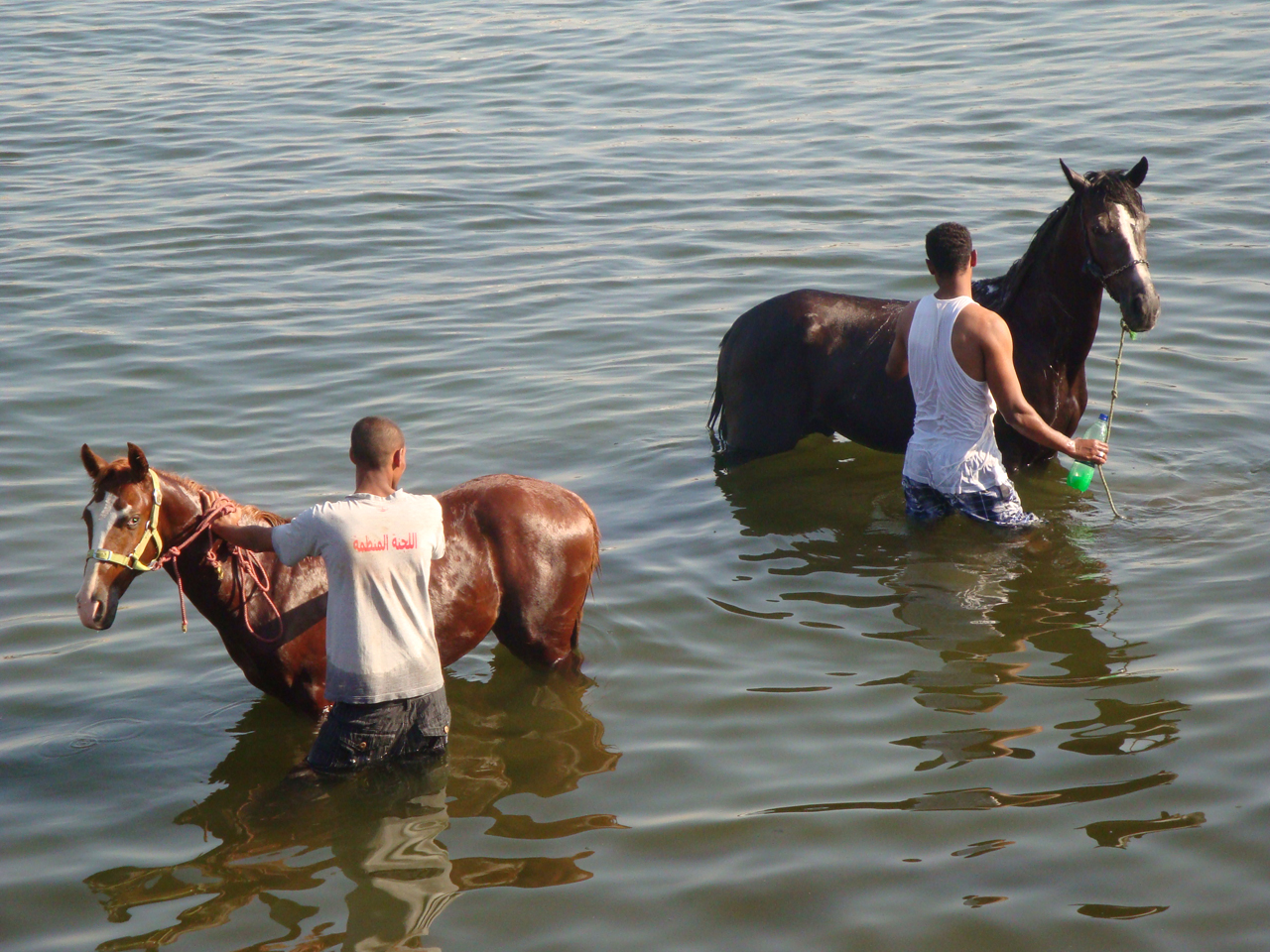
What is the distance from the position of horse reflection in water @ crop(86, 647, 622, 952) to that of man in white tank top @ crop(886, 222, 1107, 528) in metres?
2.33

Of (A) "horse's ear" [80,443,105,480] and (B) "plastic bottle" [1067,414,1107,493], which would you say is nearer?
(A) "horse's ear" [80,443,105,480]

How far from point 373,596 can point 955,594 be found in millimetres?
3314

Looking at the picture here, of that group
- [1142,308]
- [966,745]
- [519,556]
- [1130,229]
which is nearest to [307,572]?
[519,556]

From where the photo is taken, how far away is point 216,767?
5668 mm

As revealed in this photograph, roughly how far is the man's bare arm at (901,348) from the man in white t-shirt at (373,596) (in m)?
3.24

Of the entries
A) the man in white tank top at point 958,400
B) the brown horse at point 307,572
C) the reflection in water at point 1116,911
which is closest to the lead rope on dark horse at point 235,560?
the brown horse at point 307,572

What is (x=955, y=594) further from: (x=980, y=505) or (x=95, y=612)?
(x=95, y=612)

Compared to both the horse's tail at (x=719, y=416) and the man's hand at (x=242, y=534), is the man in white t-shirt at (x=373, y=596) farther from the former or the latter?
the horse's tail at (x=719, y=416)

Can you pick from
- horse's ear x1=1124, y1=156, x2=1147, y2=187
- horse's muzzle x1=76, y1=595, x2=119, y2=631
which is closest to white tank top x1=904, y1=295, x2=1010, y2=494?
horse's ear x1=1124, y1=156, x2=1147, y2=187

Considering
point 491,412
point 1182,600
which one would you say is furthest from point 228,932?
point 491,412

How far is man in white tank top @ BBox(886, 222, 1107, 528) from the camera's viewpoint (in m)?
6.58

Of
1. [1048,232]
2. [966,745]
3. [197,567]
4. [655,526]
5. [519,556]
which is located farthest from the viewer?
[655,526]

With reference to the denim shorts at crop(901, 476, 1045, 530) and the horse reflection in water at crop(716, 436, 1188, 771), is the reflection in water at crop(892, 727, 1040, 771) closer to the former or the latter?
the horse reflection in water at crop(716, 436, 1188, 771)

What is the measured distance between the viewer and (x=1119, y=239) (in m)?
7.12
